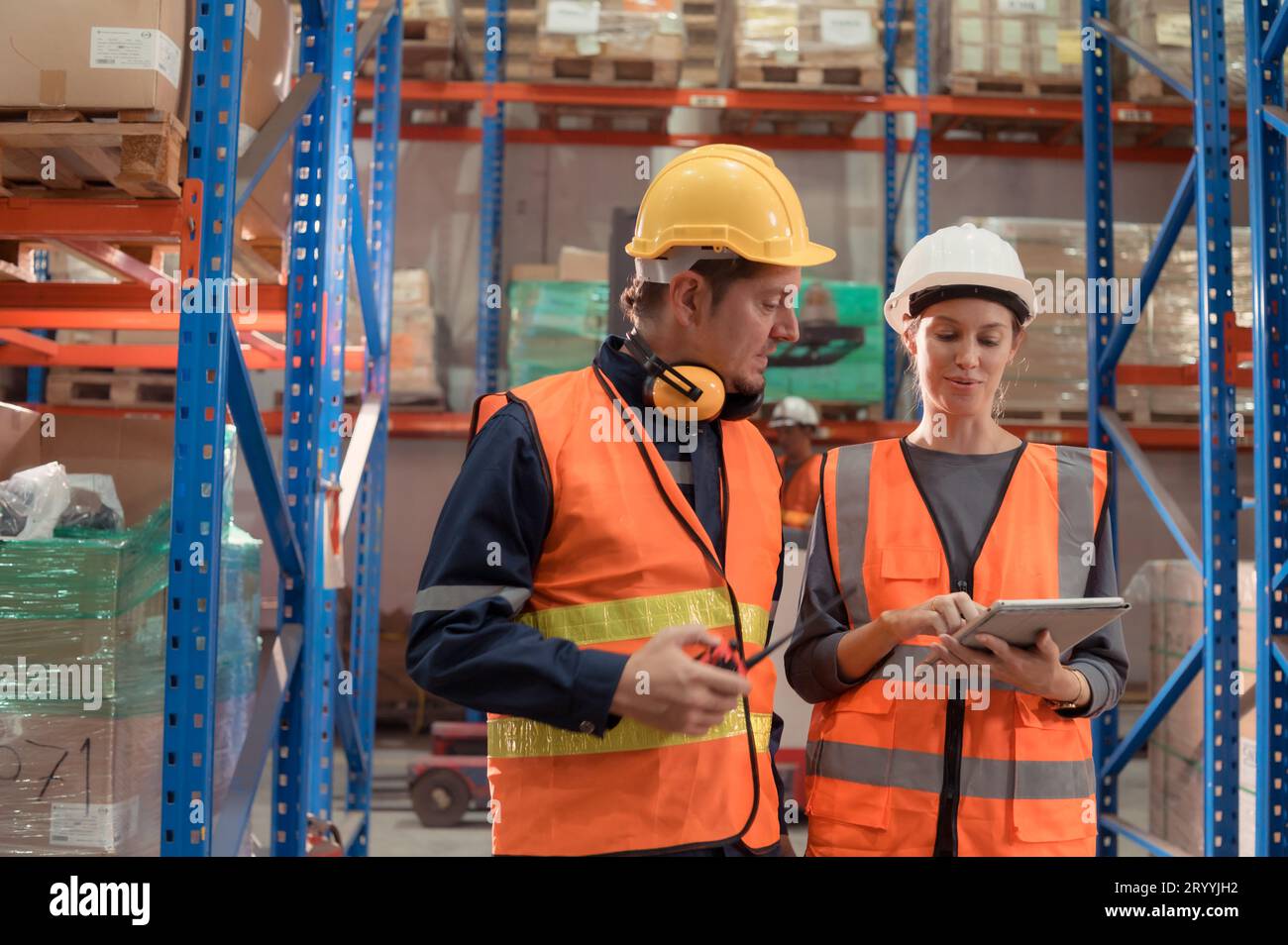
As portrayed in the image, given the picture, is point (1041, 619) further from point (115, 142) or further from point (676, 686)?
point (115, 142)

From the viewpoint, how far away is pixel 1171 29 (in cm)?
841

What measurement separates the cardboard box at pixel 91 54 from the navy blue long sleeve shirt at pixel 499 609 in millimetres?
1741

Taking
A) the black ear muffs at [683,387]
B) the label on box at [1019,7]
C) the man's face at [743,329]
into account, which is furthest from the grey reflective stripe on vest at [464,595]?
A: the label on box at [1019,7]

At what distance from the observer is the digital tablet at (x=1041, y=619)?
1924mm

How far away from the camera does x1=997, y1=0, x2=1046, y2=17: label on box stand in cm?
870

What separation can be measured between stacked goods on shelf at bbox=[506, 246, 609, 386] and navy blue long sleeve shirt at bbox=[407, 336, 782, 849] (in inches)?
250

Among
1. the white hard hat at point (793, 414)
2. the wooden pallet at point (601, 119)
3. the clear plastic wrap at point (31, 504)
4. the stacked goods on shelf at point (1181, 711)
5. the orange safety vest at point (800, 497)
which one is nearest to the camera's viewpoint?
the clear plastic wrap at point (31, 504)

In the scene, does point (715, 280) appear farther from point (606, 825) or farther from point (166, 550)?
point (166, 550)

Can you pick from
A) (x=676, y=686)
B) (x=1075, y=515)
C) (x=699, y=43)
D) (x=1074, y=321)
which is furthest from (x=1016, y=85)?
(x=676, y=686)

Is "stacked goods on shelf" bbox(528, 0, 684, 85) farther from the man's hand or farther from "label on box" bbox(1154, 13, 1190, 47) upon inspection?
the man's hand

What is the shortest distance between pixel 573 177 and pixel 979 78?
3.65 m

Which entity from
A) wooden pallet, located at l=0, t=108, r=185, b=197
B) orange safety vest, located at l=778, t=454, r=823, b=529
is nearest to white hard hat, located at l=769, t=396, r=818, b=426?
orange safety vest, located at l=778, t=454, r=823, b=529

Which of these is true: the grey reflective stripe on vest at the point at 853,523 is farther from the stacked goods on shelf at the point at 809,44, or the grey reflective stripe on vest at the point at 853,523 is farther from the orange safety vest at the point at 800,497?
the stacked goods on shelf at the point at 809,44

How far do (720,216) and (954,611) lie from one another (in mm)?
907
